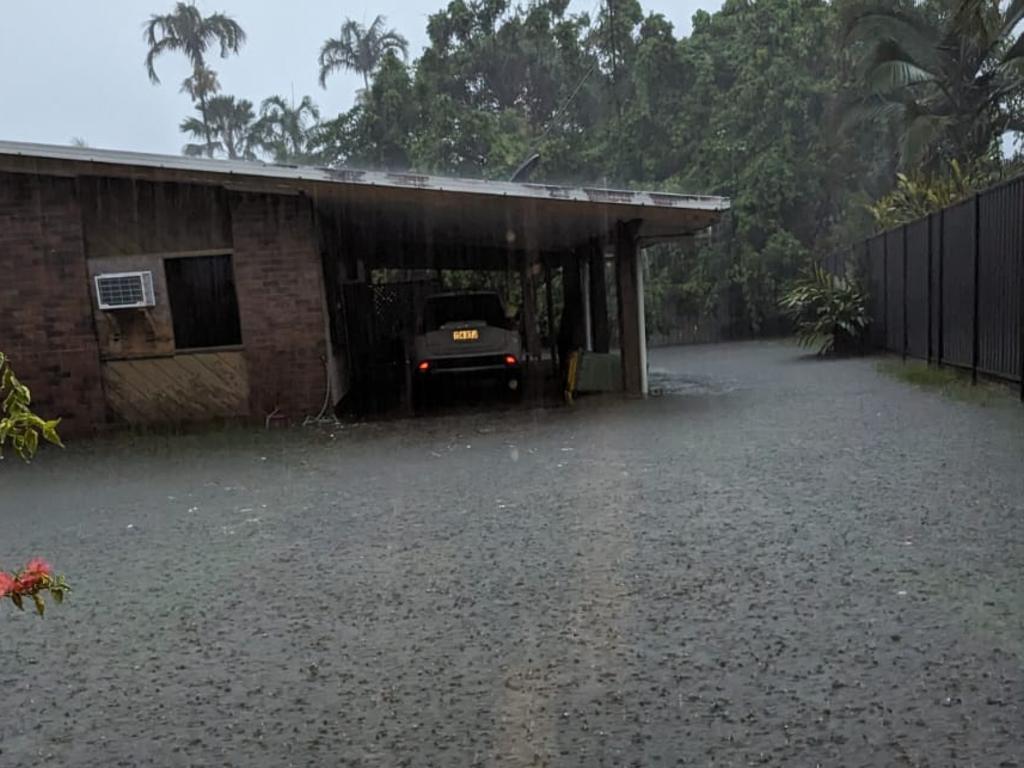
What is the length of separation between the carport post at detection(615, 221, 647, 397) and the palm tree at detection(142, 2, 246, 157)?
3131cm

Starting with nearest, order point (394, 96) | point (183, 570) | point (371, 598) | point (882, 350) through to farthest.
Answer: point (371, 598) → point (183, 570) → point (882, 350) → point (394, 96)

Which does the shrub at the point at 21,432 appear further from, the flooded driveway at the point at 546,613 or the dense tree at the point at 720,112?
A: the dense tree at the point at 720,112

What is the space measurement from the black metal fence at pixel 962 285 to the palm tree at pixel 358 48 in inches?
1085

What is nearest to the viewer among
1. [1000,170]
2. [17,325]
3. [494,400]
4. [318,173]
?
[318,173]

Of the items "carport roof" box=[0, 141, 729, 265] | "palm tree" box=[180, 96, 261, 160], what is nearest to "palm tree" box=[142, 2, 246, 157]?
"palm tree" box=[180, 96, 261, 160]

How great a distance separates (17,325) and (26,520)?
558cm

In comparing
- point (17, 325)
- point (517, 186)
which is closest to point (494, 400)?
point (517, 186)

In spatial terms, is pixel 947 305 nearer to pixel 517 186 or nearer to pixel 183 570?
pixel 517 186

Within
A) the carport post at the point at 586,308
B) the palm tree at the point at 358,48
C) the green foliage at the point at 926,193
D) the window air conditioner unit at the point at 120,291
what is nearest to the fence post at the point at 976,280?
the green foliage at the point at 926,193

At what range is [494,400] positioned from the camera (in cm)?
1435

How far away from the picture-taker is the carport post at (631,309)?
1291cm

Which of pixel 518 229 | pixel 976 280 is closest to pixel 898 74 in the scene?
pixel 518 229

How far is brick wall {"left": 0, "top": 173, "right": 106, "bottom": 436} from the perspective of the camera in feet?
37.9

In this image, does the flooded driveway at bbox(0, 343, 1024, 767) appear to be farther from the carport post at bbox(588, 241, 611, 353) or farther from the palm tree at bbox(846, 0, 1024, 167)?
the palm tree at bbox(846, 0, 1024, 167)
